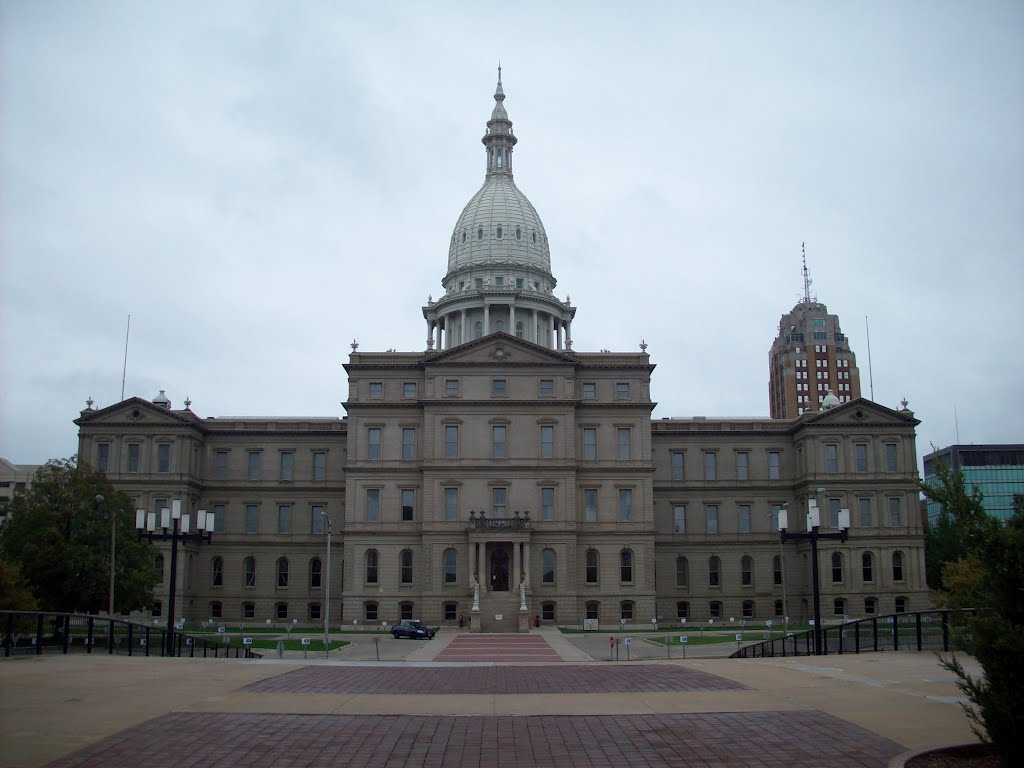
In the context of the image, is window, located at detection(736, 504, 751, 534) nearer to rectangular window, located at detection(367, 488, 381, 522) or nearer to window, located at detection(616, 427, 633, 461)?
window, located at detection(616, 427, 633, 461)

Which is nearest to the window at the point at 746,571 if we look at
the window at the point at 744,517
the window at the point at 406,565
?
the window at the point at 744,517

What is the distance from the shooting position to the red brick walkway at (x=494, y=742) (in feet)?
48.0

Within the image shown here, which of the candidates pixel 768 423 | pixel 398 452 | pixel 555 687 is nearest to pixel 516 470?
pixel 398 452

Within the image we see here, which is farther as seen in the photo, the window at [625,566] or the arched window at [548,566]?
the window at [625,566]

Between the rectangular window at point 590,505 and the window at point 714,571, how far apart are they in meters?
14.2

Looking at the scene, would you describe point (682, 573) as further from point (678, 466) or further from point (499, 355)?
point (499, 355)

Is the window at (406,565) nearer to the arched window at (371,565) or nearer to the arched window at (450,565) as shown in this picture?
the arched window at (371,565)

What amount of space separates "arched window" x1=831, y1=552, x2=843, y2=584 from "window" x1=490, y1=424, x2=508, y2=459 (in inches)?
1187

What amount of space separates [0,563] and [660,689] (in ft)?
102

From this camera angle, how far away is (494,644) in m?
58.3

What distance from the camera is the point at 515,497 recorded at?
7856cm

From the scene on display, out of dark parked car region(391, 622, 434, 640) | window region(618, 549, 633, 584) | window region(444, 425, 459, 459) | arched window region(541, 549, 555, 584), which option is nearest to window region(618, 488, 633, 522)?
window region(618, 549, 633, 584)

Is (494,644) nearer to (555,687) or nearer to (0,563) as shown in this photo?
(0,563)

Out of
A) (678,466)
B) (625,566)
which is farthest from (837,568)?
(625,566)
